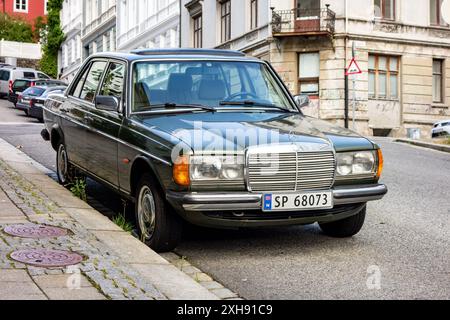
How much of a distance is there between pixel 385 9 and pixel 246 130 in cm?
2849

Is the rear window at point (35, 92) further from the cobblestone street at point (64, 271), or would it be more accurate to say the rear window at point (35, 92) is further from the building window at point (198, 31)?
the cobblestone street at point (64, 271)

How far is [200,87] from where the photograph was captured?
6.85 m

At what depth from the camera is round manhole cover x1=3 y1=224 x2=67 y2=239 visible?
568 cm

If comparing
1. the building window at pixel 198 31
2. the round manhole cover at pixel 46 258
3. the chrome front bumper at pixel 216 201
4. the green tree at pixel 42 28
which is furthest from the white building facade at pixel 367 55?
the green tree at pixel 42 28

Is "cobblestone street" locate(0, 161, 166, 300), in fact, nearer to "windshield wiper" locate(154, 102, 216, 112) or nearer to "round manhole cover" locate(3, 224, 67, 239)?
"round manhole cover" locate(3, 224, 67, 239)

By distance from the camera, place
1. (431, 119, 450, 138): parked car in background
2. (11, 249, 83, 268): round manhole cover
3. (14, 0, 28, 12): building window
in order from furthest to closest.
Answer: (14, 0, 28, 12): building window
(431, 119, 450, 138): parked car in background
(11, 249, 83, 268): round manhole cover

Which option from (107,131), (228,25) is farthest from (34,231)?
(228,25)

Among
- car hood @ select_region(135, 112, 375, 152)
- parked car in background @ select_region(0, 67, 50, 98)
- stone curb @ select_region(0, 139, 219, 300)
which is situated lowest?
stone curb @ select_region(0, 139, 219, 300)

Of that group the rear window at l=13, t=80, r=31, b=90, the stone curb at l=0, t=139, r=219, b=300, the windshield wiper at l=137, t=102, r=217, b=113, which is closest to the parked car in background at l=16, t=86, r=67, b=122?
the rear window at l=13, t=80, r=31, b=90

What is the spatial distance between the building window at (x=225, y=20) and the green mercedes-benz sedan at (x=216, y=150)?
98.6 feet

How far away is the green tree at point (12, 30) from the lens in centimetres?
7681

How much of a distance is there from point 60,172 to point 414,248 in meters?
4.77

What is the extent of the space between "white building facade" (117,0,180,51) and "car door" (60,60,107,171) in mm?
33533

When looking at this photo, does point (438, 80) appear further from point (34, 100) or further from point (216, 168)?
point (216, 168)
